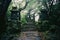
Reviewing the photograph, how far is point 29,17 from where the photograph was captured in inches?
851

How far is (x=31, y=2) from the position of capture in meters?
19.0

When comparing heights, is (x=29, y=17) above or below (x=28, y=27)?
above

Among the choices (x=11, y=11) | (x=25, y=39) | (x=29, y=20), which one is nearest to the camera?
(x=25, y=39)

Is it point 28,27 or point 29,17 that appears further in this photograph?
point 29,17

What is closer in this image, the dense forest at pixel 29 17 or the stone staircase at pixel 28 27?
the dense forest at pixel 29 17

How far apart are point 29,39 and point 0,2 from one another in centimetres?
713

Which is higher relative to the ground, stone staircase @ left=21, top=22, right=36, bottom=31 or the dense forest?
the dense forest

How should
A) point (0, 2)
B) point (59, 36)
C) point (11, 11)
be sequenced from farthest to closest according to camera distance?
point (11, 11) → point (59, 36) → point (0, 2)

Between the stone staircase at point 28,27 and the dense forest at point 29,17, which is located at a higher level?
the dense forest at point 29,17

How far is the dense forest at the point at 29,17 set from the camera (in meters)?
6.69

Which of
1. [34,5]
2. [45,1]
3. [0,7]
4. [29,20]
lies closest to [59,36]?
[0,7]

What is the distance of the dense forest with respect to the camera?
669 cm

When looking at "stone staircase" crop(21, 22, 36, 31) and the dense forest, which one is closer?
the dense forest

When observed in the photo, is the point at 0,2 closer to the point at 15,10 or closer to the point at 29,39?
the point at 29,39
